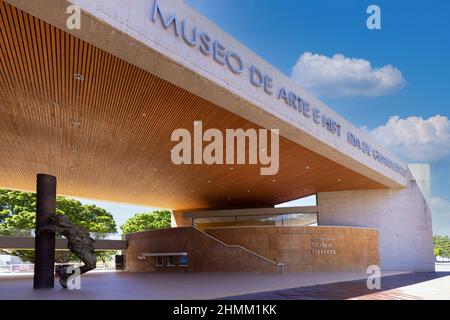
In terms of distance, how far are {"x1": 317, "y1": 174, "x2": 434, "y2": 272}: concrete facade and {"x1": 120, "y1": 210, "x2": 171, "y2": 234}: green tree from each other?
35.0 metres

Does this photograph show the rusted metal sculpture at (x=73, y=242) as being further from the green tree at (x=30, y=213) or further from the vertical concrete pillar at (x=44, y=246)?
the green tree at (x=30, y=213)

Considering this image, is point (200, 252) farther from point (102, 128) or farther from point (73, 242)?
point (73, 242)

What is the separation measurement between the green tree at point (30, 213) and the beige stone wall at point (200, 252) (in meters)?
6.39

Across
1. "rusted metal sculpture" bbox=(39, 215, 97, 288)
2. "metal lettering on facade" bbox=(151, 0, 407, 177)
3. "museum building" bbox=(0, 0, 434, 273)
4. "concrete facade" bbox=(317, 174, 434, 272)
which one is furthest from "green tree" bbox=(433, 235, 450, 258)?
"rusted metal sculpture" bbox=(39, 215, 97, 288)

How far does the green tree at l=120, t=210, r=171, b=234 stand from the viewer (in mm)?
61444

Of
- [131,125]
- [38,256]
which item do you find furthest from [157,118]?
[38,256]

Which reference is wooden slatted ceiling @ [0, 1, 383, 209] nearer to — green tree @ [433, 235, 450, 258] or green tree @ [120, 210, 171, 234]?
green tree @ [120, 210, 171, 234]

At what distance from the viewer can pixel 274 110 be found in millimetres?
15477

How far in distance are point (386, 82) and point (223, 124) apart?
94262mm

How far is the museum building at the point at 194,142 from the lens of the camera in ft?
35.7

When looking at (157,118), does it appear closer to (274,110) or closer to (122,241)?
(274,110)

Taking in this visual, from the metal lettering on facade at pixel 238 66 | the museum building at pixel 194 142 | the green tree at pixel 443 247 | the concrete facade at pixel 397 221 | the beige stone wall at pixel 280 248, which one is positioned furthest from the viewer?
the green tree at pixel 443 247

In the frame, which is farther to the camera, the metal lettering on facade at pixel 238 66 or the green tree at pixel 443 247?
the green tree at pixel 443 247

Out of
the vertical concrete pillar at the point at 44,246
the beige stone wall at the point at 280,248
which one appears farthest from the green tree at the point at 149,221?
the vertical concrete pillar at the point at 44,246
